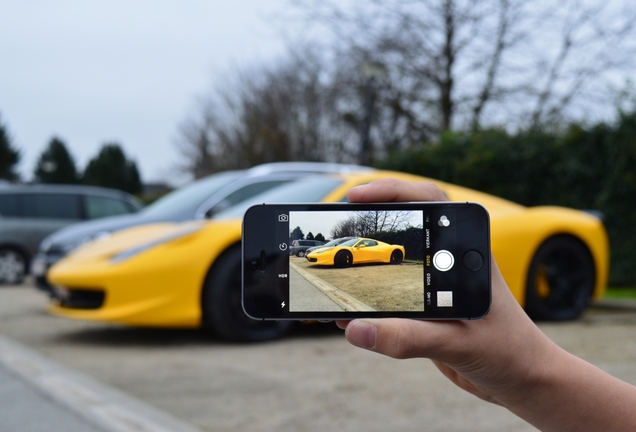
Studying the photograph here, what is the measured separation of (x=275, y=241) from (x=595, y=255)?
537cm

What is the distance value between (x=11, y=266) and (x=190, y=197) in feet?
19.2

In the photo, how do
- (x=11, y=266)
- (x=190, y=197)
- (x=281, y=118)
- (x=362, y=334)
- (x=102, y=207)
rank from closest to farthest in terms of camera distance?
(x=362, y=334) < (x=190, y=197) < (x=11, y=266) < (x=102, y=207) < (x=281, y=118)

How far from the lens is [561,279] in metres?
5.80

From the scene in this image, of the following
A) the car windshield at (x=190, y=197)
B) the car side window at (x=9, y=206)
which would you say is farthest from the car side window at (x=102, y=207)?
the car windshield at (x=190, y=197)

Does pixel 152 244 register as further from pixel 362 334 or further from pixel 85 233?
pixel 362 334

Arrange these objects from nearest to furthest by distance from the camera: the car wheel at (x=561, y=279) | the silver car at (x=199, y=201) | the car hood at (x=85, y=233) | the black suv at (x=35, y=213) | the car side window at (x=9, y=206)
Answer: the car wheel at (x=561, y=279) → the silver car at (x=199, y=201) → the car hood at (x=85, y=233) → the black suv at (x=35, y=213) → the car side window at (x=9, y=206)

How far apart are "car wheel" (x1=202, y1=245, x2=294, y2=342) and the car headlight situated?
0.99ft

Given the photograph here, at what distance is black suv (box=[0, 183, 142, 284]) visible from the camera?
11461mm

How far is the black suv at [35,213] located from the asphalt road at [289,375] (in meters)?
5.86

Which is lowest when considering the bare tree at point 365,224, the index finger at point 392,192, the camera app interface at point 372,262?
the camera app interface at point 372,262

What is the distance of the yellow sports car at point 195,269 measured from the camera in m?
4.89

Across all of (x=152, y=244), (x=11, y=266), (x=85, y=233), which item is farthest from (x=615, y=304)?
(x=11, y=266)

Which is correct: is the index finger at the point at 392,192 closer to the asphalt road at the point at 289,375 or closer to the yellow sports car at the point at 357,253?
the yellow sports car at the point at 357,253

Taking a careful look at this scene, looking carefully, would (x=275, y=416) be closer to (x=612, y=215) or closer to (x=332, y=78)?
(x=612, y=215)
